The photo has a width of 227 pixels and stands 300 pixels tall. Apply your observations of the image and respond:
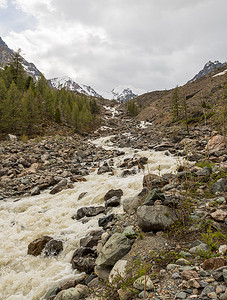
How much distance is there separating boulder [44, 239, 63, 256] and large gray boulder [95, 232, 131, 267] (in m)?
2.33

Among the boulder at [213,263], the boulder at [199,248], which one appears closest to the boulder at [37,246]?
the boulder at [199,248]

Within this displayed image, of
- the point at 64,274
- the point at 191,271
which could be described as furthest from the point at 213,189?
the point at 64,274

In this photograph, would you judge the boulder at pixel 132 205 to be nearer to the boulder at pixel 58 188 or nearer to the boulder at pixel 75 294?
the boulder at pixel 75 294

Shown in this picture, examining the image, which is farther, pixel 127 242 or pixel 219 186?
pixel 219 186

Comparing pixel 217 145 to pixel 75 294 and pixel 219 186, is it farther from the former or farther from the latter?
pixel 75 294

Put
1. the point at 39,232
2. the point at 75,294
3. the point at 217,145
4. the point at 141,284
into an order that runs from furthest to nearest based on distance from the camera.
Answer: the point at 217,145
the point at 39,232
the point at 75,294
the point at 141,284

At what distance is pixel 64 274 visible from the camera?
211 inches

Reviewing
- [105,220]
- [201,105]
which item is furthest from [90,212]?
[201,105]

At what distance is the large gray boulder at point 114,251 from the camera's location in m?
4.64

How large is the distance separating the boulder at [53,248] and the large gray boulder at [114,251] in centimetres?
233

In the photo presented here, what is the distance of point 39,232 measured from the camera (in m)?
7.85

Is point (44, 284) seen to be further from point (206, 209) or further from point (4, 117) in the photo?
point (4, 117)

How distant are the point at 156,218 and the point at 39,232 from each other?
5.69 metres

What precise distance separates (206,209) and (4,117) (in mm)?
29845
